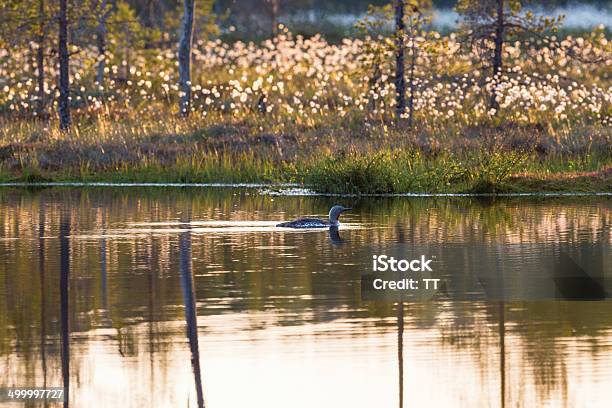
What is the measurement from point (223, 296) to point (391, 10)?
28.1m

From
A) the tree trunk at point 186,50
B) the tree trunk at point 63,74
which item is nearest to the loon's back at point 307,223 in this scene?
the tree trunk at point 63,74

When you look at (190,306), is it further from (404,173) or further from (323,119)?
(323,119)

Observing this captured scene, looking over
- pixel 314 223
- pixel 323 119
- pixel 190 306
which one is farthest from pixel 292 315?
pixel 323 119

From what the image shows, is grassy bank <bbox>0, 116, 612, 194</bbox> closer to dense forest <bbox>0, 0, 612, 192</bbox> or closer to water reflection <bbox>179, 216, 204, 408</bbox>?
dense forest <bbox>0, 0, 612, 192</bbox>

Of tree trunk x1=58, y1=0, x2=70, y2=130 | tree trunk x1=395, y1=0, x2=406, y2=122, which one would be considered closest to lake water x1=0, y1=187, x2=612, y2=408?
tree trunk x1=395, y1=0, x2=406, y2=122

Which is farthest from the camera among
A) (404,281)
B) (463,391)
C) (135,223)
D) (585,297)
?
(135,223)

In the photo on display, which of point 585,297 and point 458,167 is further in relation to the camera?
point 458,167

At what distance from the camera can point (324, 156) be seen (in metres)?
30.4

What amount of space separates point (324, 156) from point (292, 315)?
16.4 m

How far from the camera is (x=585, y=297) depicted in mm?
15227

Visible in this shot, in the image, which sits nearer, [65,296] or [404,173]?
[65,296]

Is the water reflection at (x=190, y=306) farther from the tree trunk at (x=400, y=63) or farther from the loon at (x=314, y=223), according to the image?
the tree trunk at (x=400, y=63)

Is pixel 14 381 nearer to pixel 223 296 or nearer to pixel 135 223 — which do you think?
pixel 223 296

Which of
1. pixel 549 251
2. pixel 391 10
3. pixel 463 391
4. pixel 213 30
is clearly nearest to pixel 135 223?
pixel 549 251
